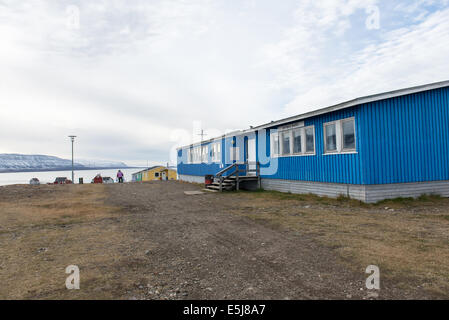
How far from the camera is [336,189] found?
1220 centimetres

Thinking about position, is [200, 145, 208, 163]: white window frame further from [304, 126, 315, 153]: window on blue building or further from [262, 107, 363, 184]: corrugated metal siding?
[304, 126, 315, 153]: window on blue building

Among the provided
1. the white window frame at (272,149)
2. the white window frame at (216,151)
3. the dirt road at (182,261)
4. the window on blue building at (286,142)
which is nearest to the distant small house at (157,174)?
the white window frame at (216,151)

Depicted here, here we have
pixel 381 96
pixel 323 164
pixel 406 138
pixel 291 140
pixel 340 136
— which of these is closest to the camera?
pixel 381 96

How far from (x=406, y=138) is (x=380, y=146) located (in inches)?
53.3

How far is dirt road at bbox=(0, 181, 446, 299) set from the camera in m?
3.79

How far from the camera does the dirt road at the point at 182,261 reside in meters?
3.79

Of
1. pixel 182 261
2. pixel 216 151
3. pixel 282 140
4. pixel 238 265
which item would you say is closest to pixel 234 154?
pixel 216 151

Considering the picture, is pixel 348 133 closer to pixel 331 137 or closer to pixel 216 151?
pixel 331 137

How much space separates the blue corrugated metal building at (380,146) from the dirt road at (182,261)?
4471 mm

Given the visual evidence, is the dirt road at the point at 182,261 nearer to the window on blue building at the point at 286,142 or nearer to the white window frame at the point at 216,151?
the window on blue building at the point at 286,142

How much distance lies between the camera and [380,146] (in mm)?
11102

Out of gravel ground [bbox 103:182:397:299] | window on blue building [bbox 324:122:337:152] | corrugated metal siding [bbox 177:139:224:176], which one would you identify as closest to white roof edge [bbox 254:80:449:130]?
window on blue building [bbox 324:122:337:152]
